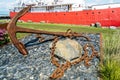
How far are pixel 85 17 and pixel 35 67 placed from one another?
119 feet

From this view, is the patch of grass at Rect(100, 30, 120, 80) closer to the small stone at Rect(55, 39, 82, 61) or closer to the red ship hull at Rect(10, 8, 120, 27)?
the small stone at Rect(55, 39, 82, 61)

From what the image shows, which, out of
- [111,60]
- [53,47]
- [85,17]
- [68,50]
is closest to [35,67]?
[53,47]

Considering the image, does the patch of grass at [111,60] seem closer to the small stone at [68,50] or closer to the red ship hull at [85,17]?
the small stone at [68,50]

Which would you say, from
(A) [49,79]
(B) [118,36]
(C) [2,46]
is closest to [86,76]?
(A) [49,79]

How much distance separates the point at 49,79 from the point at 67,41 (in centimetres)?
214

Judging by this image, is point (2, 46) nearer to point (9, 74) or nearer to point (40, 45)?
point (40, 45)

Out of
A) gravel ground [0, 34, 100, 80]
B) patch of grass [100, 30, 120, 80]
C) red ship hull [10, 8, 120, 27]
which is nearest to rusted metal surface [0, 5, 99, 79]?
gravel ground [0, 34, 100, 80]

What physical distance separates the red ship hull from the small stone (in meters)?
32.2

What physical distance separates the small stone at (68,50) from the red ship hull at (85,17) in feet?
106

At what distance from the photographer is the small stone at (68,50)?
1014cm

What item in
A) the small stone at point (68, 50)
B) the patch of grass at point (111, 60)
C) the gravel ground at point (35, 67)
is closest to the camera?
the patch of grass at point (111, 60)

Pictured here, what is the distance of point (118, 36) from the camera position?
1134cm

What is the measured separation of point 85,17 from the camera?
4534 centimetres

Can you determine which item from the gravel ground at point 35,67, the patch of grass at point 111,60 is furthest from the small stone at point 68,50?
the patch of grass at point 111,60
